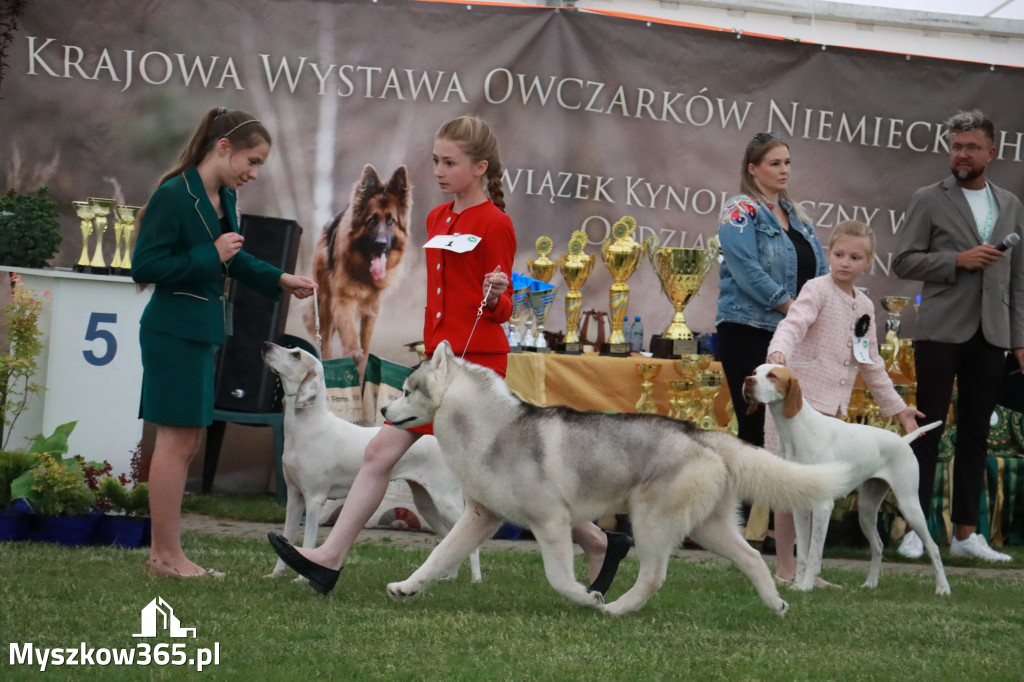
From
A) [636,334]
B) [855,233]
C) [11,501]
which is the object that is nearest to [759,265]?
[855,233]

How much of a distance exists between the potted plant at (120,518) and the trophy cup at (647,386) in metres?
3.05

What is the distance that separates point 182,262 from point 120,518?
1939 millimetres

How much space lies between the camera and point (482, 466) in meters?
4.47

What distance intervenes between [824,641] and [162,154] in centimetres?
646

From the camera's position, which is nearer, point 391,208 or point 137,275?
point 137,275

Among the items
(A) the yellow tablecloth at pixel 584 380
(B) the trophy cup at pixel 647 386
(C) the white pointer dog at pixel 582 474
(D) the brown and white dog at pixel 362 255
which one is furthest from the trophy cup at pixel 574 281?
(C) the white pointer dog at pixel 582 474

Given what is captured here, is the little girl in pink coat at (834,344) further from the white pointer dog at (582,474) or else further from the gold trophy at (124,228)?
the gold trophy at (124,228)

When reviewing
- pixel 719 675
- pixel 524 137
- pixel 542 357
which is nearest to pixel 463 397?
pixel 719 675

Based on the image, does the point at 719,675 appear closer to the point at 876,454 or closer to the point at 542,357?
the point at 876,454

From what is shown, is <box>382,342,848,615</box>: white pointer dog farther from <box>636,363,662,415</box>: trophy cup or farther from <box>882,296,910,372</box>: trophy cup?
<box>882,296,910,372</box>: trophy cup

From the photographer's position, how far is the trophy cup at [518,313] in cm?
777

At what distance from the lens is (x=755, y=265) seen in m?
6.02

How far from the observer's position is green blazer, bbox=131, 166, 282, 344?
489 cm

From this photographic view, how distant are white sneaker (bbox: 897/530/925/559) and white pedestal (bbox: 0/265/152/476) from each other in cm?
487
